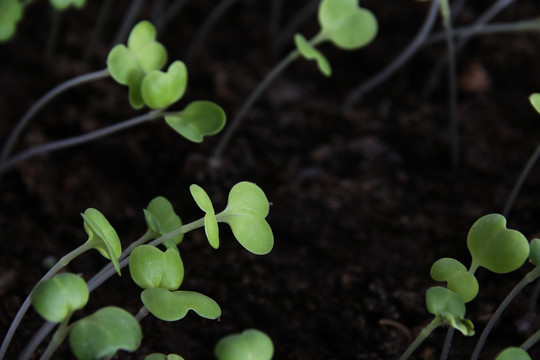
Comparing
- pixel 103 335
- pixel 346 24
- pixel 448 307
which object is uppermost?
pixel 346 24

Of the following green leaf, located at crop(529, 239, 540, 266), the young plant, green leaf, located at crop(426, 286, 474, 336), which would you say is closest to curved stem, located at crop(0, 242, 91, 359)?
the young plant

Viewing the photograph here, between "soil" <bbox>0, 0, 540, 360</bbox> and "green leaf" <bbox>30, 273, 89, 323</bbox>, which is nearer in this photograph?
"green leaf" <bbox>30, 273, 89, 323</bbox>

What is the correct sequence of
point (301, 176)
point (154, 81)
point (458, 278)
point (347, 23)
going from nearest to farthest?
point (458, 278) → point (154, 81) → point (347, 23) → point (301, 176)

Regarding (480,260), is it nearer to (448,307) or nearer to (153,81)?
(448,307)

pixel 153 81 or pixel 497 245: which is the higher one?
pixel 153 81

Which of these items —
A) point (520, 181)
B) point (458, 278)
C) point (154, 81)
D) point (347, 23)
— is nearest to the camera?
point (458, 278)

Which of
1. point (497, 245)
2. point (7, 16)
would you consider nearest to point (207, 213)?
point (497, 245)

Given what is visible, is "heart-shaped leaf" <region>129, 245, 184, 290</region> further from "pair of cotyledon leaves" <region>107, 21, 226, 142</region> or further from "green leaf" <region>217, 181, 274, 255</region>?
"pair of cotyledon leaves" <region>107, 21, 226, 142</region>
